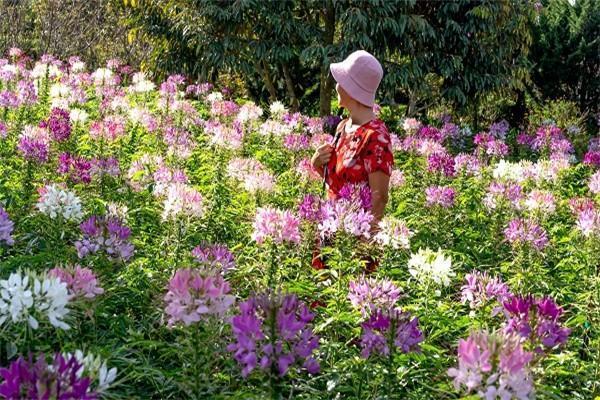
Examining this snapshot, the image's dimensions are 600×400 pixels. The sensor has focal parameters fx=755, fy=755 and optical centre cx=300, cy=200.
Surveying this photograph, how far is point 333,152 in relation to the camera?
393 centimetres

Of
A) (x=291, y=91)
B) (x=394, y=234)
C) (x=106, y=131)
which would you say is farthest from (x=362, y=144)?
(x=291, y=91)

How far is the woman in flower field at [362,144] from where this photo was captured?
369 centimetres

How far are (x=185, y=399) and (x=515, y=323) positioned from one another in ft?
4.30

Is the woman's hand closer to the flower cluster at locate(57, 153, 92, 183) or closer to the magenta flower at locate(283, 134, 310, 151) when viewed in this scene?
the flower cluster at locate(57, 153, 92, 183)

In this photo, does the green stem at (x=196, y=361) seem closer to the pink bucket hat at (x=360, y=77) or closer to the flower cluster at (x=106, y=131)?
the pink bucket hat at (x=360, y=77)

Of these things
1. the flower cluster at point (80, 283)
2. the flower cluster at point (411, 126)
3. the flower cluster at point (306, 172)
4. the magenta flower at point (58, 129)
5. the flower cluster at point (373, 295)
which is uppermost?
the flower cluster at point (80, 283)

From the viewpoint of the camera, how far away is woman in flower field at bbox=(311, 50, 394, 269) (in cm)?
369

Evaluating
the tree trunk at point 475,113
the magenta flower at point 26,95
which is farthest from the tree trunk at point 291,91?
the magenta flower at point 26,95

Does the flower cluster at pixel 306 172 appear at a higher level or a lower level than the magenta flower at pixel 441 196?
lower

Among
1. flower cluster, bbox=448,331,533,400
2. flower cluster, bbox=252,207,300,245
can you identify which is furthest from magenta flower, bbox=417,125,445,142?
flower cluster, bbox=448,331,533,400

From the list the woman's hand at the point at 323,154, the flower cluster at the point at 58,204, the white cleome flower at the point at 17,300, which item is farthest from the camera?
the woman's hand at the point at 323,154

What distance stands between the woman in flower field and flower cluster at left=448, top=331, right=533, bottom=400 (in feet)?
6.06

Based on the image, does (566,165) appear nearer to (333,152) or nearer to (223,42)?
(333,152)

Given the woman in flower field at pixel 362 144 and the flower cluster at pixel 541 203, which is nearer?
the woman in flower field at pixel 362 144
